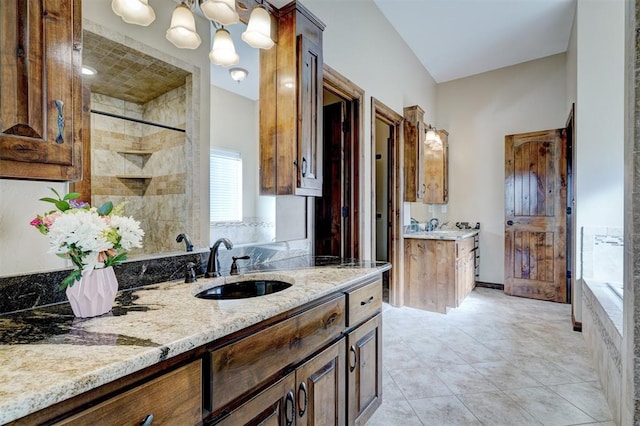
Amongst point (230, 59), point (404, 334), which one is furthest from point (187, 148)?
point (404, 334)

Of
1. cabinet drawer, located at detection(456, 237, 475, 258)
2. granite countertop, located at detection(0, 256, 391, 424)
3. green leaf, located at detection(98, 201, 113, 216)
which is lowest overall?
cabinet drawer, located at detection(456, 237, 475, 258)

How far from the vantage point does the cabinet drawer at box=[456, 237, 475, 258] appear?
11.6 feet

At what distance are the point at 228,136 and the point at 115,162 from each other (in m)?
0.58

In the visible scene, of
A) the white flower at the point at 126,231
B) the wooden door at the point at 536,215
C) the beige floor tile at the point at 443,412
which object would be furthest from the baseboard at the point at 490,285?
the white flower at the point at 126,231

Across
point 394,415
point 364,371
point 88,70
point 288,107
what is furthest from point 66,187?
point 394,415

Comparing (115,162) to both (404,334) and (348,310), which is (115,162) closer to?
(348,310)

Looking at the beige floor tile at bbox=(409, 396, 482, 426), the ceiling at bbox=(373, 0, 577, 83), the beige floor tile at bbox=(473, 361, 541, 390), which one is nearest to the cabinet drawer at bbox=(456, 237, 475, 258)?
the beige floor tile at bbox=(473, 361, 541, 390)

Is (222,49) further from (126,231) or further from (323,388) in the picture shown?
(323,388)

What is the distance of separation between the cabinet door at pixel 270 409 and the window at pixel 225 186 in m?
0.88

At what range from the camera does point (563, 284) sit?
3.99m

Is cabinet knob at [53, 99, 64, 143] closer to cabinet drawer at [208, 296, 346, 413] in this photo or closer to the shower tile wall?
the shower tile wall

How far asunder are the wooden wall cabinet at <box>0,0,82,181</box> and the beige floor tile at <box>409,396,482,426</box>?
206 cm

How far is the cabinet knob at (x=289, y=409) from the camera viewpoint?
3.67 ft

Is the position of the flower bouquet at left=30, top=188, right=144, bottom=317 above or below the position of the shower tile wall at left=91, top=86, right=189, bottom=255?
below
